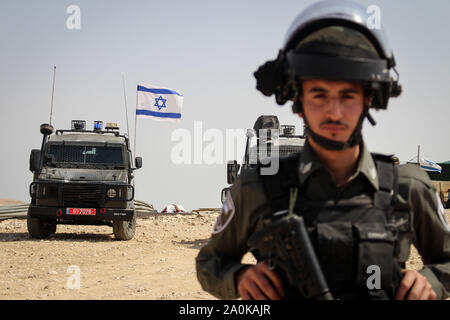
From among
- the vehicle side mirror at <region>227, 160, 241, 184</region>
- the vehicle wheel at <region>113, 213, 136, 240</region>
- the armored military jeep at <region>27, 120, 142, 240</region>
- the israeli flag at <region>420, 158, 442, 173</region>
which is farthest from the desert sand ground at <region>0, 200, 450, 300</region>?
the israeli flag at <region>420, 158, 442, 173</region>

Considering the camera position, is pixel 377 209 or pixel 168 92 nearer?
pixel 377 209

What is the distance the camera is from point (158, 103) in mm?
18703

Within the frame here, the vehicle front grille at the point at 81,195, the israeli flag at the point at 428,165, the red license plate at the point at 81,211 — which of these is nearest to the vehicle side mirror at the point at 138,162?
A: the vehicle front grille at the point at 81,195

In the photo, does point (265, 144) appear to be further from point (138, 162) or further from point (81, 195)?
point (81, 195)

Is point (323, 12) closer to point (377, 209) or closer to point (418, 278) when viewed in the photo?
point (377, 209)

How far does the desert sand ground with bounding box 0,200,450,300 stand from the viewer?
20.4 ft

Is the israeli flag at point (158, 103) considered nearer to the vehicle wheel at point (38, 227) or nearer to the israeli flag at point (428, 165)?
the vehicle wheel at point (38, 227)

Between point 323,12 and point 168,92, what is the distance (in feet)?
56.5

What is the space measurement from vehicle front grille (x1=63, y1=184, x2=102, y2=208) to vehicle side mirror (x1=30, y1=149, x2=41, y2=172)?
0.68m

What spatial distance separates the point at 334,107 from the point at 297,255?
517 millimetres

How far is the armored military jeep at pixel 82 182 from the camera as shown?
10.7 metres

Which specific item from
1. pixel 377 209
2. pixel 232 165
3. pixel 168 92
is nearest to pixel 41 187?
pixel 232 165

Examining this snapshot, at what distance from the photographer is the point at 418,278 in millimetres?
1851

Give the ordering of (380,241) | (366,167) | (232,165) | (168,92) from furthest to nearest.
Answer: (168,92)
(232,165)
(366,167)
(380,241)
